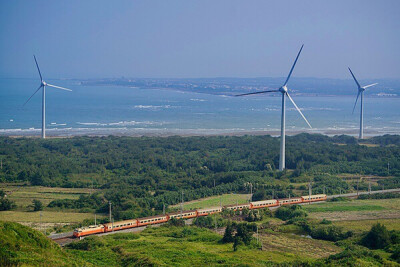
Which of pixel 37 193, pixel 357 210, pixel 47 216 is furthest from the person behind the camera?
pixel 37 193

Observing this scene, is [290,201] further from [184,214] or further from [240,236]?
[240,236]

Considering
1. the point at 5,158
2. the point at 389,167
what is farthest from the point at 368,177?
the point at 5,158

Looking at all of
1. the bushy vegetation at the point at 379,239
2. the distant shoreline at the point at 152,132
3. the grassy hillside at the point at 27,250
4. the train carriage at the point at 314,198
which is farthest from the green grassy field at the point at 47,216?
the distant shoreline at the point at 152,132

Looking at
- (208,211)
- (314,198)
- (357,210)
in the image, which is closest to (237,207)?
(208,211)

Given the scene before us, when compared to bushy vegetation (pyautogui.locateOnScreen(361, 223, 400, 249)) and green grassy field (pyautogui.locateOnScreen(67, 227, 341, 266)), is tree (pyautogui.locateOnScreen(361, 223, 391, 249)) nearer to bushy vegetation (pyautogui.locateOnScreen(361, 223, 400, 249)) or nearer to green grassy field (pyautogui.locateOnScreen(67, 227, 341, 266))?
bushy vegetation (pyautogui.locateOnScreen(361, 223, 400, 249))

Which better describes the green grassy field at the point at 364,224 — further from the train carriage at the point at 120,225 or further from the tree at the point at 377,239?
the train carriage at the point at 120,225

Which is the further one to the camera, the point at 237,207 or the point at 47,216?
the point at 237,207

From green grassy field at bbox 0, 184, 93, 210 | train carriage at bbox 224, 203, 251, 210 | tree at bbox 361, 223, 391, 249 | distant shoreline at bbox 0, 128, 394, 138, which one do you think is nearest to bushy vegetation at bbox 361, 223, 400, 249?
tree at bbox 361, 223, 391, 249
